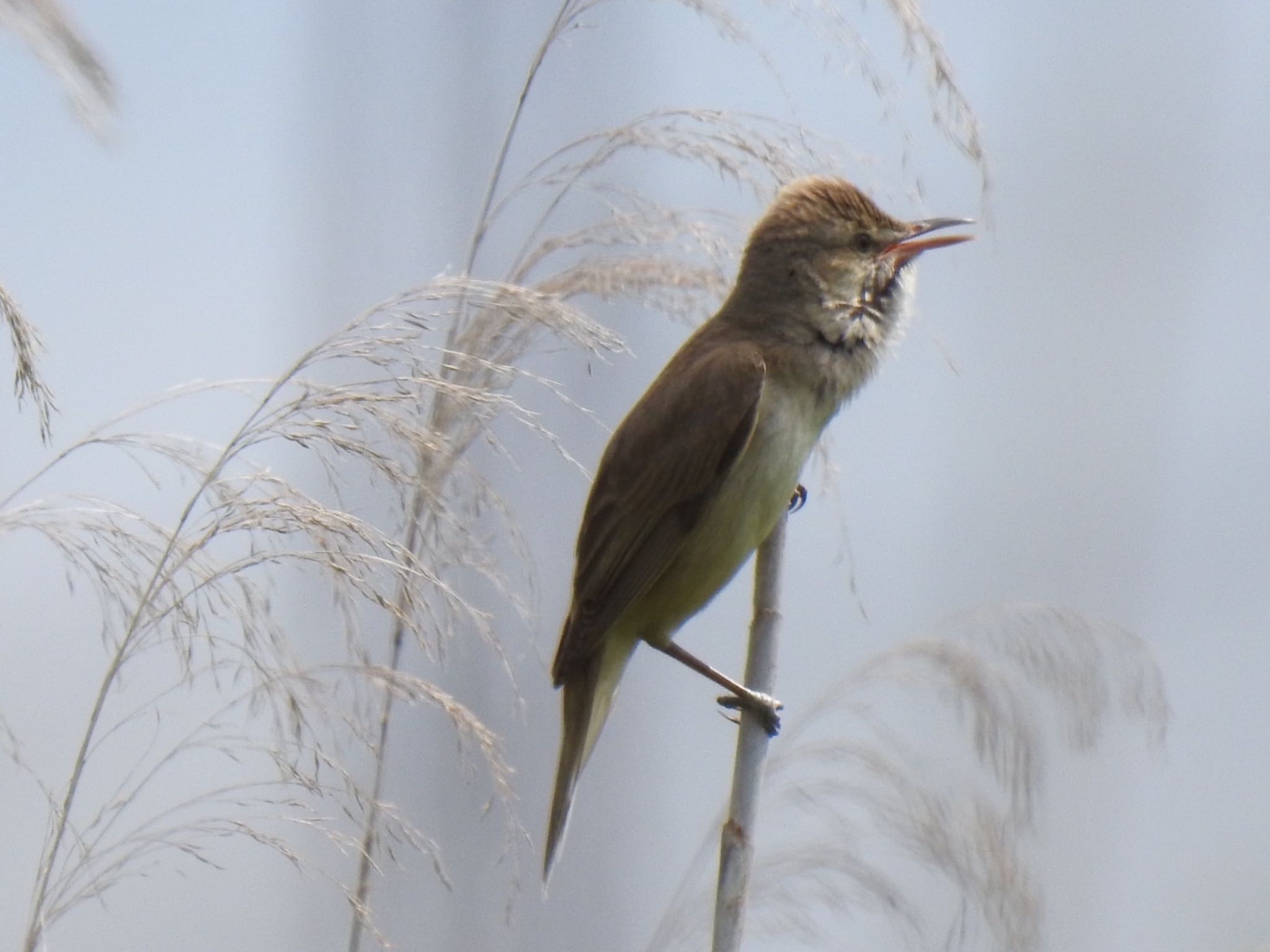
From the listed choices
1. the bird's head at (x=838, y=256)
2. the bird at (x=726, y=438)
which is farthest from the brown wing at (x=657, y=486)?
the bird's head at (x=838, y=256)

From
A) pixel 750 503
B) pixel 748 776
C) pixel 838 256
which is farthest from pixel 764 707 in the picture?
pixel 838 256

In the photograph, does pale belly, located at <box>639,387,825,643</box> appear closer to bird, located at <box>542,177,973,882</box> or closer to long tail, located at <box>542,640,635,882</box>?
bird, located at <box>542,177,973,882</box>

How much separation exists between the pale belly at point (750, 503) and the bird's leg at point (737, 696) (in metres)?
0.10

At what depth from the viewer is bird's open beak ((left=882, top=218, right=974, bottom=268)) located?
85.2 inches

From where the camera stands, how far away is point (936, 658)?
82.1 inches

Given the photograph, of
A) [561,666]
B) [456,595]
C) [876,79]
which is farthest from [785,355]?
[456,595]

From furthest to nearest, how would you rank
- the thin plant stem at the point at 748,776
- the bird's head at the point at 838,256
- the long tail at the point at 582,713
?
the bird's head at the point at 838,256 → the long tail at the point at 582,713 → the thin plant stem at the point at 748,776

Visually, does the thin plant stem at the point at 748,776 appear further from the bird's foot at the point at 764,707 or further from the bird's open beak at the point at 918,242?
the bird's open beak at the point at 918,242

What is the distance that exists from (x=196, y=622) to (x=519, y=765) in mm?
585

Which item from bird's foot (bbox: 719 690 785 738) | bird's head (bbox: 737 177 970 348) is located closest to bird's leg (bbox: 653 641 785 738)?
bird's foot (bbox: 719 690 785 738)

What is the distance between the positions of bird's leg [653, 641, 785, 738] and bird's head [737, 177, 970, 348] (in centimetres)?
60

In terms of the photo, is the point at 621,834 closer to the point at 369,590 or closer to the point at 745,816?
the point at 745,816

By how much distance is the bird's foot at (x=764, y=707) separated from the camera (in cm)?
166

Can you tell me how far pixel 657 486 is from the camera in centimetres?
205
